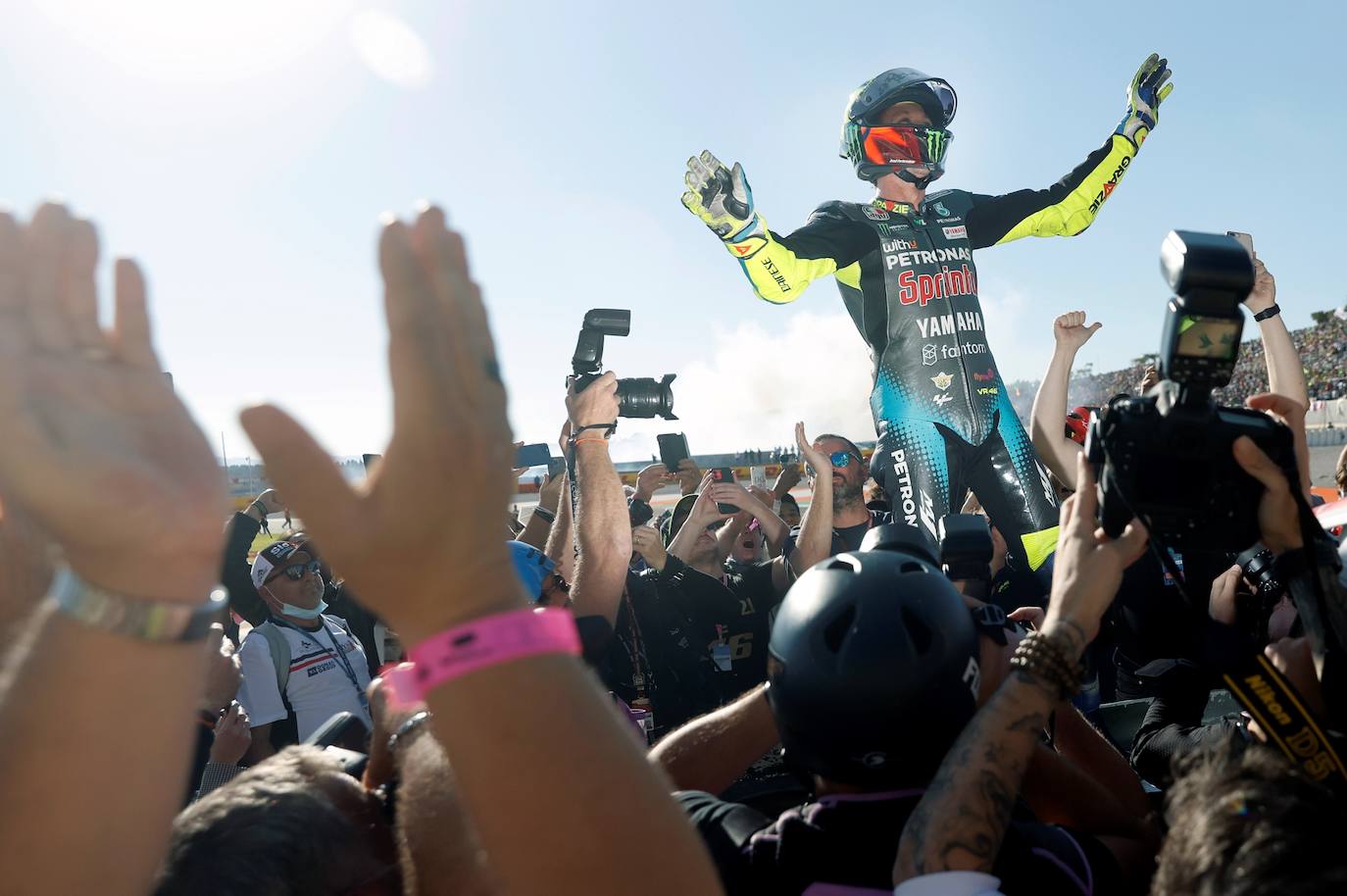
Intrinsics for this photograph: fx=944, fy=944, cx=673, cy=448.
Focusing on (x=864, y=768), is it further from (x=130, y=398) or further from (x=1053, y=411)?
(x=1053, y=411)

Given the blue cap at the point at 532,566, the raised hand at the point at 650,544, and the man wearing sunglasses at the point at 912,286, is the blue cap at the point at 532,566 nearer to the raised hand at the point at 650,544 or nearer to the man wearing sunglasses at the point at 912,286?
the raised hand at the point at 650,544

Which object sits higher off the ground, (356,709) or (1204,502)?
(1204,502)

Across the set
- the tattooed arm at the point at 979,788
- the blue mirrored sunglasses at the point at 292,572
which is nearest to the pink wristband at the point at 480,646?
the tattooed arm at the point at 979,788

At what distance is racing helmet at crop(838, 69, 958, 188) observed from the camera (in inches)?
214

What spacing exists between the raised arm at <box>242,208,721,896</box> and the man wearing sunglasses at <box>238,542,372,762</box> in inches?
142

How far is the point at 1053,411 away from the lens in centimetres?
353

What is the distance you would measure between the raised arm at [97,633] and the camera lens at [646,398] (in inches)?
118

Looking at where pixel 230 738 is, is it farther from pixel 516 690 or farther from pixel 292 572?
pixel 516 690

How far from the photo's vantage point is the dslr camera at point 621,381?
3.42 m

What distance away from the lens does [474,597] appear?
2.70 ft

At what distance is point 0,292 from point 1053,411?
3324mm

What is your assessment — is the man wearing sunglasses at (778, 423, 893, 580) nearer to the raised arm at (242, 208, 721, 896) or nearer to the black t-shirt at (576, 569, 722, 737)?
the black t-shirt at (576, 569, 722, 737)

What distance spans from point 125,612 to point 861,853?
1149 mm

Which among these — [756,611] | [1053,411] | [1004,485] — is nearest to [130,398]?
[1053,411]
